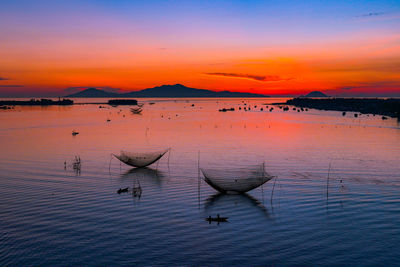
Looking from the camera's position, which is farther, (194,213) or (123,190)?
(123,190)

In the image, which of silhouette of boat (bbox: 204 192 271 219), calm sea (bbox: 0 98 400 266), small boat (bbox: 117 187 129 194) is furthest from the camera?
small boat (bbox: 117 187 129 194)

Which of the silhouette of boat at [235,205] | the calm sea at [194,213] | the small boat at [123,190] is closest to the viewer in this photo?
the calm sea at [194,213]

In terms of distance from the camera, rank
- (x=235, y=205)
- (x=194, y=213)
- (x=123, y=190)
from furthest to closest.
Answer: (x=123, y=190), (x=235, y=205), (x=194, y=213)

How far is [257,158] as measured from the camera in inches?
1108

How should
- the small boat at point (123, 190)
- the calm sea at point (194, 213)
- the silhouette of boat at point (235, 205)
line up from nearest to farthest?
the calm sea at point (194, 213)
the silhouette of boat at point (235, 205)
the small boat at point (123, 190)

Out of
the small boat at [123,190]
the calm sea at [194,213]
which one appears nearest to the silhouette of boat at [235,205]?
the calm sea at [194,213]

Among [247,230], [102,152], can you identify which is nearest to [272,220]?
[247,230]

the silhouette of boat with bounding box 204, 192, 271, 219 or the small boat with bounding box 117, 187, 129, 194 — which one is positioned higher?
the small boat with bounding box 117, 187, 129, 194

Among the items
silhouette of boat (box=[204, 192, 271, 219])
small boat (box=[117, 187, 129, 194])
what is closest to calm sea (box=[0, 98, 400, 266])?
silhouette of boat (box=[204, 192, 271, 219])

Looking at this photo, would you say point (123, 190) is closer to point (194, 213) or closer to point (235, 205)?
point (194, 213)

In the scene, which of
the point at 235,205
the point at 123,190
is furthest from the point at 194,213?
the point at 123,190

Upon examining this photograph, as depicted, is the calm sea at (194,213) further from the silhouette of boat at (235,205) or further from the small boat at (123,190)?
the small boat at (123,190)

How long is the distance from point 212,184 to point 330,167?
10.6 m

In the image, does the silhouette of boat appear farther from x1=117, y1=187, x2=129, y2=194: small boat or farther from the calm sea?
x1=117, y1=187, x2=129, y2=194: small boat
